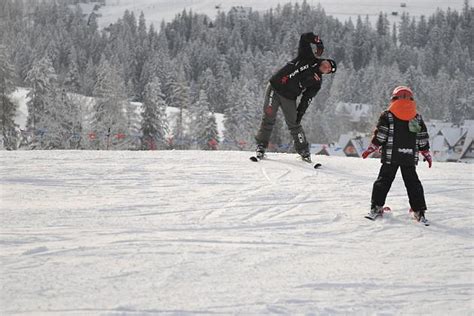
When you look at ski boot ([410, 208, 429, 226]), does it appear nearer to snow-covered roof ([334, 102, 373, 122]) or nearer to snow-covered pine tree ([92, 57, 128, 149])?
snow-covered pine tree ([92, 57, 128, 149])

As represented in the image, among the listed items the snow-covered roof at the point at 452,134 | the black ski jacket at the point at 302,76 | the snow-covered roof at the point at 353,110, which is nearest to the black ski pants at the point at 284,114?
the black ski jacket at the point at 302,76

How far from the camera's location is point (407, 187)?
562cm

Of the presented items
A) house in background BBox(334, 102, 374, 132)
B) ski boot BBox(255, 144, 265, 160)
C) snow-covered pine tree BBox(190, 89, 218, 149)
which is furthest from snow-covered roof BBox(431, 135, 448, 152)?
ski boot BBox(255, 144, 265, 160)

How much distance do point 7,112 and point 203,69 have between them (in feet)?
267

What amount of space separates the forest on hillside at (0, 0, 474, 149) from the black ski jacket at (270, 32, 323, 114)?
106 feet

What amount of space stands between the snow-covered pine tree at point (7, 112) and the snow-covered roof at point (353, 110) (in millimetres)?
70170

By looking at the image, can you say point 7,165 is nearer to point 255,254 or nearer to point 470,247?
point 255,254

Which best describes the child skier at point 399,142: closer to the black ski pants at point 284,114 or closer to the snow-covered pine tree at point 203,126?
the black ski pants at point 284,114

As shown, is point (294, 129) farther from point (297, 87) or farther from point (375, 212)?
point (375, 212)

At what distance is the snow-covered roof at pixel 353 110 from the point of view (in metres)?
99.3

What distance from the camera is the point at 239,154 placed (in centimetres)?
930

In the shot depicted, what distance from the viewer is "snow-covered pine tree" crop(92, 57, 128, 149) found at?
4459 cm

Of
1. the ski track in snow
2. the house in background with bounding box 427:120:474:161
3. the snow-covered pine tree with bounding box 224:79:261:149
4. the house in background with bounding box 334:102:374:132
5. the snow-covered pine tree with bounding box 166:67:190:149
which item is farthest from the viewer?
the house in background with bounding box 334:102:374:132

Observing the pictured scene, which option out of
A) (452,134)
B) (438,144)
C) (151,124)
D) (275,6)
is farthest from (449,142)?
(275,6)
